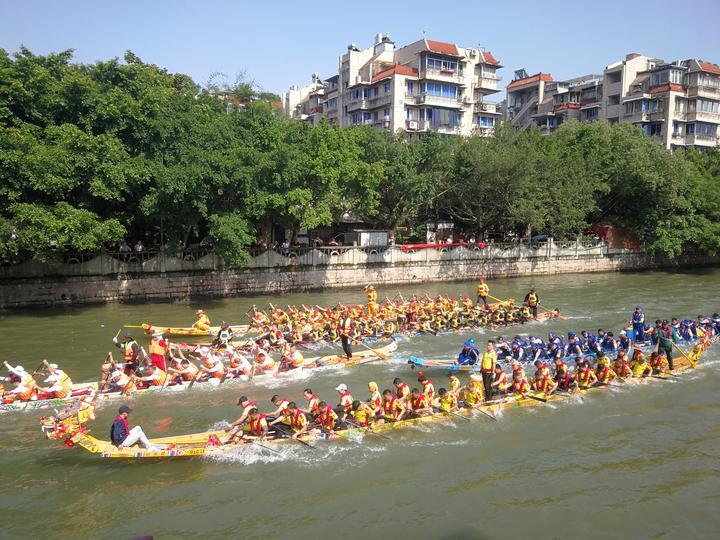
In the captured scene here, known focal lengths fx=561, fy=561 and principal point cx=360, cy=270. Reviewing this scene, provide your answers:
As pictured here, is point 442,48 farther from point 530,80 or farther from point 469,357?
point 469,357

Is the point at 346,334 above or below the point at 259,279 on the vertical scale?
below

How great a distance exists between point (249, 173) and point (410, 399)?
48.0 feet

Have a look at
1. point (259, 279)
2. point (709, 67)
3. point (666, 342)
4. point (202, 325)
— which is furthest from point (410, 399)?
point (709, 67)

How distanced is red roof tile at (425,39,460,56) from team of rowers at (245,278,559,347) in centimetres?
3521

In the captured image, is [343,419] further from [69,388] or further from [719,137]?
[719,137]

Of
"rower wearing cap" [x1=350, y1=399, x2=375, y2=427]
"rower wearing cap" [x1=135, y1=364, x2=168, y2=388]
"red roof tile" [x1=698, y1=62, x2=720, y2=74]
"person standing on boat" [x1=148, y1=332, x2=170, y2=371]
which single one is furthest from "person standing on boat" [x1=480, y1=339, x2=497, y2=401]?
"red roof tile" [x1=698, y1=62, x2=720, y2=74]

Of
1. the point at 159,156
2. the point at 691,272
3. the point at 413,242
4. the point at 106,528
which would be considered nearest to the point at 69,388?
the point at 106,528

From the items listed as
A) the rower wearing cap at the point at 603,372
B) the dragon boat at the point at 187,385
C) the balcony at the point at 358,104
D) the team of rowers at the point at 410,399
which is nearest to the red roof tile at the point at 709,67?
the balcony at the point at 358,104

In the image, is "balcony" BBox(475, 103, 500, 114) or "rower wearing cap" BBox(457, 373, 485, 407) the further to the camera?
"balcony" BBox(475, 103, 500, 114)

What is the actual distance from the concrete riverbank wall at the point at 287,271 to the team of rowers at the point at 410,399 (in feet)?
49.0

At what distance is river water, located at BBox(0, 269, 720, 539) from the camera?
368 inches

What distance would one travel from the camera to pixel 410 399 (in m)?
12.8

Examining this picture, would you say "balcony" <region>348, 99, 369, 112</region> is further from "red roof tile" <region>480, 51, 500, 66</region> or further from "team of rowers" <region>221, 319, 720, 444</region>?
"team of rowers" <region>221, 319, 720, 444</region>

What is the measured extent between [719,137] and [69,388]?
6081 centimetres
